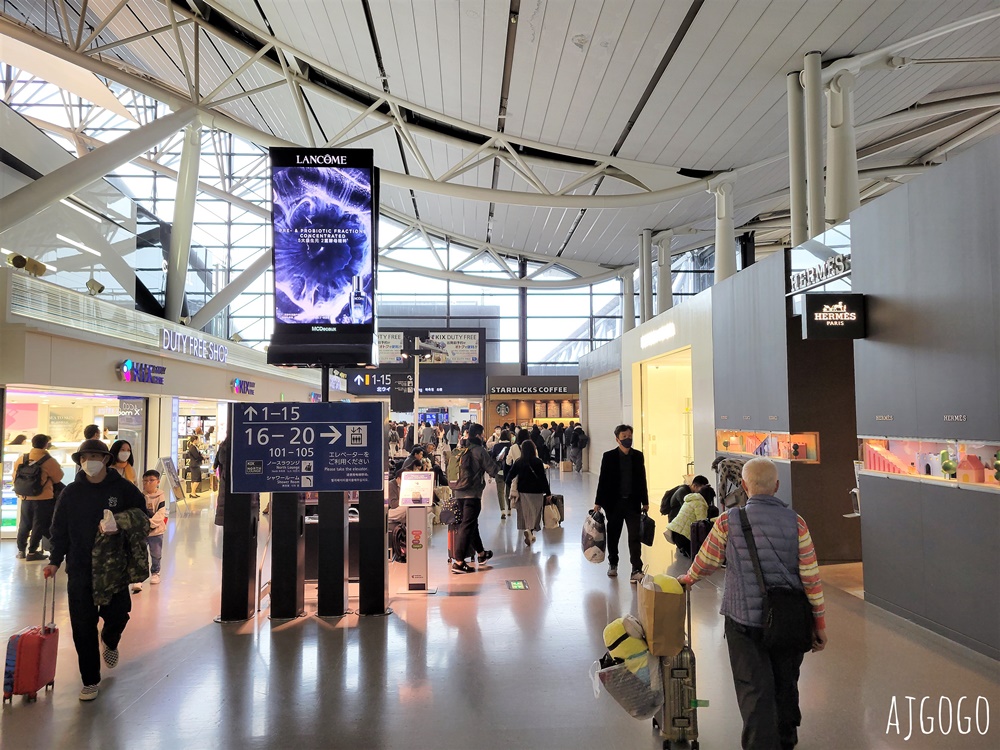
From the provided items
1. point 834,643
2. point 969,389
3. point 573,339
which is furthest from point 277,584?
point 573,339

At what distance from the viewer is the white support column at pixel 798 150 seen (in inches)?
368

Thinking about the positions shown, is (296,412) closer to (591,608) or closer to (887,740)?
(591,608)

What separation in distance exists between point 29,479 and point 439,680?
21.4 feet

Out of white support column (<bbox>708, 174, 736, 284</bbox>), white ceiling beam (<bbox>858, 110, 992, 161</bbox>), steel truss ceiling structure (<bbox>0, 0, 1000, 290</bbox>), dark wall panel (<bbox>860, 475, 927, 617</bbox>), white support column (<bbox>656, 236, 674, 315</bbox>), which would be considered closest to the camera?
dark wall panel (<bbox>860, 475, 927, 617</bbox>)

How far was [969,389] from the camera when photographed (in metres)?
4.96

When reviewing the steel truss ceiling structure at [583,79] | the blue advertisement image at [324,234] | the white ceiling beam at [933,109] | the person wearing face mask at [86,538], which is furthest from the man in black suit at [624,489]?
the white ceiling beam at [933,109]

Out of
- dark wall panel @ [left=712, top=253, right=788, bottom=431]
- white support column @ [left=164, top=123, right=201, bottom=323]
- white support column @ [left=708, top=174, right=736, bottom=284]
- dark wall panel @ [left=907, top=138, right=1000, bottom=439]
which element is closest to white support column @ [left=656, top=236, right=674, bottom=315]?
white support column @ [left=708, top=174, right=736, bottom=284]

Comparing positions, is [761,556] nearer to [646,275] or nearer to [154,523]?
[154,523]

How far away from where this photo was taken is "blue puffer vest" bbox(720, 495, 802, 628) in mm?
3006

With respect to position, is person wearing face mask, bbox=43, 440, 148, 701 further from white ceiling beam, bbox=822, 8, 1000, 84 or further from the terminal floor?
white ceiling beam, bbox=822, 8, 1000, 84

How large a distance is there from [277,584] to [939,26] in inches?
397

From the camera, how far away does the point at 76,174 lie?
11086 mm

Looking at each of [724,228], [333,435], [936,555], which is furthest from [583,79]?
[936,555]

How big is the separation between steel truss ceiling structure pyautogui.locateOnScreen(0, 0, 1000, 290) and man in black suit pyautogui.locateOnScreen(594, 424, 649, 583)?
5.47 m
